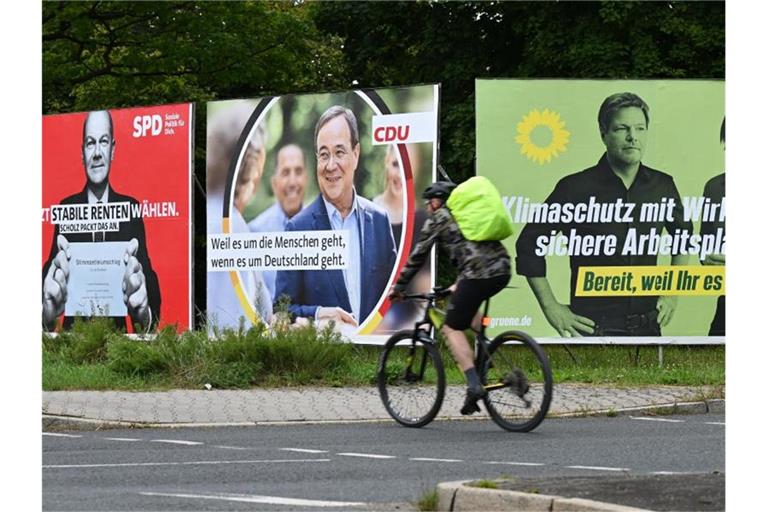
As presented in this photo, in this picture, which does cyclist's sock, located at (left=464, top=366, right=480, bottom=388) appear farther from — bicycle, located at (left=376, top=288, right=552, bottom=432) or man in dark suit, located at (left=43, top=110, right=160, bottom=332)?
man in dark suit, located at (left=43, top=110, right=160, bottom=332)

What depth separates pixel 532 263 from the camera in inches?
726

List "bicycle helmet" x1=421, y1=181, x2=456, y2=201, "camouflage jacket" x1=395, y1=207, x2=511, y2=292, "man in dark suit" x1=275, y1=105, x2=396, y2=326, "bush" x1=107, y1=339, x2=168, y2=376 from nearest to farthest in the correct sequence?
"camouflage jacket" x1=395, y1=207, x2=511, y2=292
"bicycle helmet" x1=421, y1=181, x2=456, y2=201
"bush" x1=107, y1=339, x2=168, y2=376
"man in dark suit" x1=275, y1=105, x2=396, y2=326

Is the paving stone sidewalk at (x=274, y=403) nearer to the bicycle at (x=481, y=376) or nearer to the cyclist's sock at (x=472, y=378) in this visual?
the bicycle at (x=481, y=376)

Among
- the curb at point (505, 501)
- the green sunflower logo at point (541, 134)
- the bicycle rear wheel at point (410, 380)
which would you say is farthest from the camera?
the green sunflower logo at point (541, 134)

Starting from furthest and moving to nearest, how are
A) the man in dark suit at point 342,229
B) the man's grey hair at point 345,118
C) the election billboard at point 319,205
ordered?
the man's grey hair at point 345,118 → the man in dark suit at point 342,229 → the election billboard at point 319,205

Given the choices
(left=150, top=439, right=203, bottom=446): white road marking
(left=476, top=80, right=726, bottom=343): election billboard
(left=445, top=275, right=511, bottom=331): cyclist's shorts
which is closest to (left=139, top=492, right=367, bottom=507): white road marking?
(left=150, top=439, right=203, bottom=446): white road marking

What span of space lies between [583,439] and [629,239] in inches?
304

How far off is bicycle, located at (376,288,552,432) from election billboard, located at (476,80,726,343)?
6.23 m

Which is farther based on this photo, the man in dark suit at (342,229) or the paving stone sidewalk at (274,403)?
the man in dark suit at (342,229)

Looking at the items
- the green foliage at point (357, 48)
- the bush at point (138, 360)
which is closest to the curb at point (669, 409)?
the bush at point (138, 360)

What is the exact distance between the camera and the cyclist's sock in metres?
11.2

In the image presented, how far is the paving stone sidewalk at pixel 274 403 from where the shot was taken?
13016 millimetres

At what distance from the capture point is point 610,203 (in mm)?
18453
